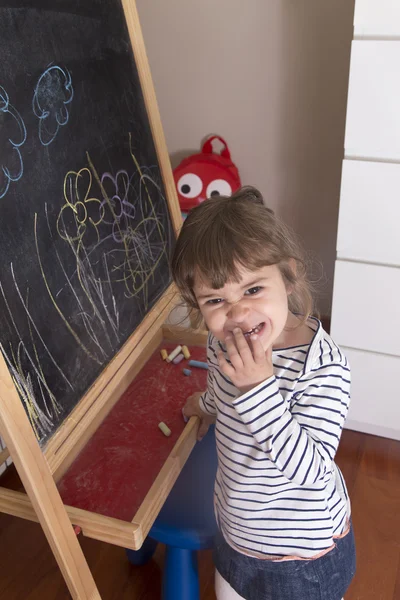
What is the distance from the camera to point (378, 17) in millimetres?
1330

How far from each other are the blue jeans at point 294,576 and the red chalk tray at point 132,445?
23cm

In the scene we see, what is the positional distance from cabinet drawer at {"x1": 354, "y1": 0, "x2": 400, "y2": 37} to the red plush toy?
83 centimetres

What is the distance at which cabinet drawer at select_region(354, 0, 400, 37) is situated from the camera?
131 cm

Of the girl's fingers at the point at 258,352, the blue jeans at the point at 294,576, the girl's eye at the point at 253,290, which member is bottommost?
the blue jeans at the point at 294,576

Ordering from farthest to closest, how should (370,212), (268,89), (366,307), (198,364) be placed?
(268,89) → (366,307) → (370,212) → (198,364)

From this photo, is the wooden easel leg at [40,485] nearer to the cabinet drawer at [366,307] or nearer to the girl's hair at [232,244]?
the girl's hair at [232,244]

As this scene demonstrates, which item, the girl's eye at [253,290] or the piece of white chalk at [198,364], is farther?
the piece of white chalk at [198,364]

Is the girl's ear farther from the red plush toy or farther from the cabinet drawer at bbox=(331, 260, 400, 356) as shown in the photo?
the red plush toy

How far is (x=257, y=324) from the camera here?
0.94 m

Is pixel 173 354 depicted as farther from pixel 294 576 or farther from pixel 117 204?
pixel 294 576

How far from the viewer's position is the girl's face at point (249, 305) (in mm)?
935

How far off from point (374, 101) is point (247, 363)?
2.74 feet

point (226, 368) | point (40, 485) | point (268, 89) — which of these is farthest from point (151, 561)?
point (268, 89)

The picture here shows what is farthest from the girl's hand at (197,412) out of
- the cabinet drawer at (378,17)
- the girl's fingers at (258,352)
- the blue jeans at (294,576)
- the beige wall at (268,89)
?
the beige wall at (268,89)
